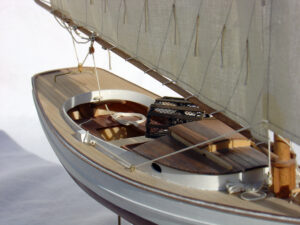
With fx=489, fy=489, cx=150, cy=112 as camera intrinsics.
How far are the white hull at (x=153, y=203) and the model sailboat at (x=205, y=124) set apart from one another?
1 centimetres

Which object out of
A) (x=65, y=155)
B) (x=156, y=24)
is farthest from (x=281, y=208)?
(x=65, y=155)

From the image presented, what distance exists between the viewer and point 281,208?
5121 mm

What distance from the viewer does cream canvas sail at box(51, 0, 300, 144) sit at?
469 centimetres

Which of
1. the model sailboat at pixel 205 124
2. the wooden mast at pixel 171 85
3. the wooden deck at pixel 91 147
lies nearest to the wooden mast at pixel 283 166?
the model sailboat at pixel 205 124

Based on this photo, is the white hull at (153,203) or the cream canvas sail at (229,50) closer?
the cream canvas sail at (229,50)

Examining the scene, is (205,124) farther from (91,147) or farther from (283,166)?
(283,166)

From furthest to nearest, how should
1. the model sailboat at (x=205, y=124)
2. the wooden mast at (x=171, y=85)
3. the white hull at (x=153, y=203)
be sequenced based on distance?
the wooden mast at (x=171, y=85)
the white hull at (x=153, y=203)
the model sailboat at (x=205, y=124)

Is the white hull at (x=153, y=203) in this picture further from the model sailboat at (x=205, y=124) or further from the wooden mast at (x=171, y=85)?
the wooden mast at (x=171, y=85)

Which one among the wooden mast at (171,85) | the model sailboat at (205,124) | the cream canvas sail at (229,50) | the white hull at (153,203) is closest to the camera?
the cream canvas sail at (229,50)

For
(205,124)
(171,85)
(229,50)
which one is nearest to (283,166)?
(229,50)

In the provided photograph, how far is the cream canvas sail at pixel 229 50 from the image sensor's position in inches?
185

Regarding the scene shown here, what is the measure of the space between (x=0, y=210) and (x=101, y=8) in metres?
4.59

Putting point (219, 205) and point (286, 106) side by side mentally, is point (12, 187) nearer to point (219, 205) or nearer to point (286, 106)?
point (219, 205)

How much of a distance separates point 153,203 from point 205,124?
5.22 feet
